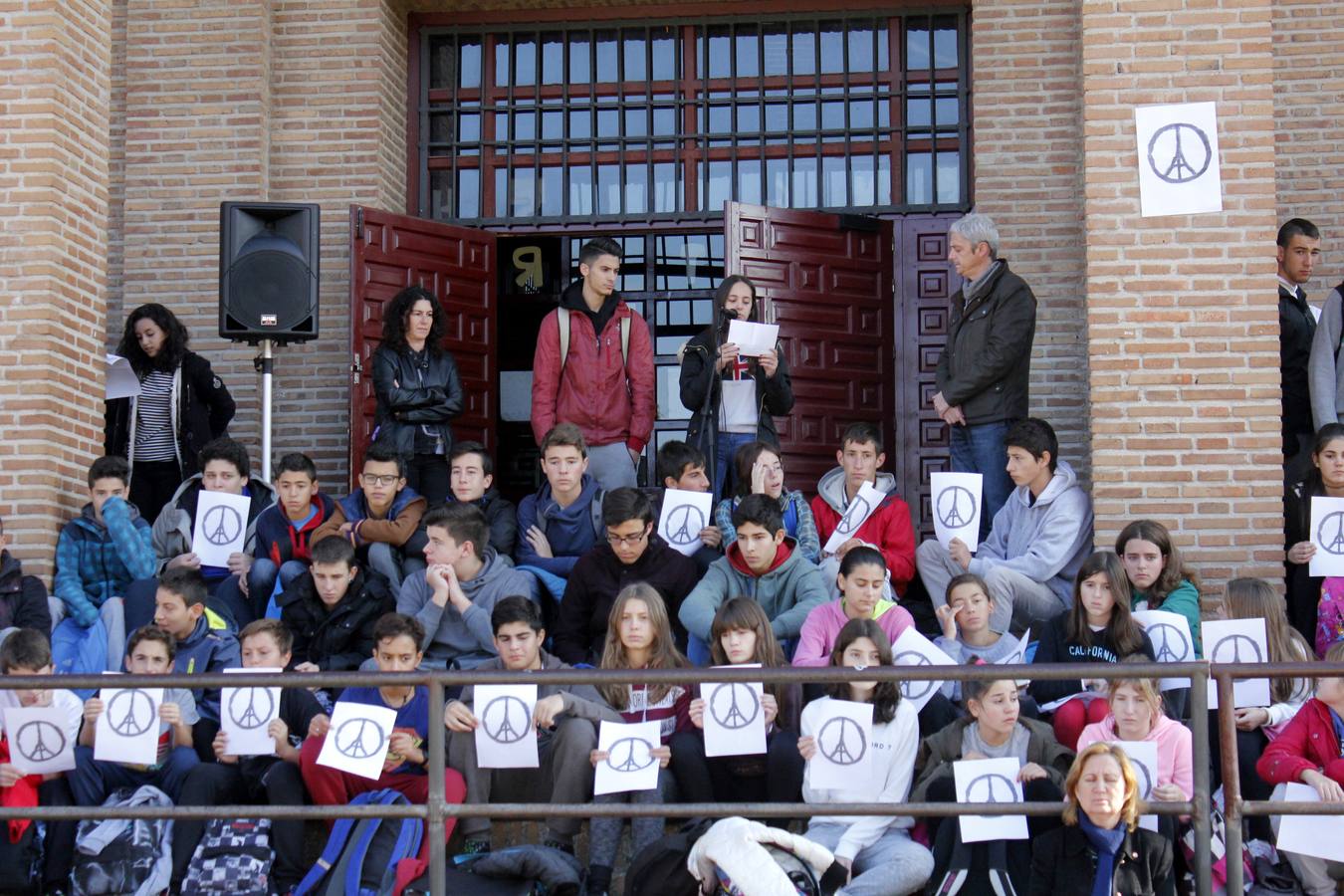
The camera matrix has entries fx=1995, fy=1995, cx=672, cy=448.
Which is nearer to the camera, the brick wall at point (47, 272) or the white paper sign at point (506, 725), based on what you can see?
the white paper sign at point (506, 725)

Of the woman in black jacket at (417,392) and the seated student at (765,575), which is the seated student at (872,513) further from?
the woman in black jacket at (417,392)

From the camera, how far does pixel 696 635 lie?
904cm

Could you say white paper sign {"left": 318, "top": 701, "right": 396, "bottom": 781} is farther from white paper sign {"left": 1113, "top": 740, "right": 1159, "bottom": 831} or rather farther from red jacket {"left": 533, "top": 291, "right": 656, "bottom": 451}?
red jacket {"left": 533, "top": 291, "right": 656, "bottom": 451}

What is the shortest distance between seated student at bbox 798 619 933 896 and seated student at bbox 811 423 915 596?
5.49 ft

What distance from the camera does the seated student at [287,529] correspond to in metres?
9.89

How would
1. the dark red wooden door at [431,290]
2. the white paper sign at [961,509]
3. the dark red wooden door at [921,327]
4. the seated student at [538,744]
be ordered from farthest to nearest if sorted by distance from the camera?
the dark red wooden door at [921,327]
the dark red wooden door at [431,290]
the white paper sign at [961,509]
the seated student at [538,744]

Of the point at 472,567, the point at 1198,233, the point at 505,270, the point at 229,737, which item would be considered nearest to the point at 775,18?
the point at 505,270

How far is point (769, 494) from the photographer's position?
10109mm

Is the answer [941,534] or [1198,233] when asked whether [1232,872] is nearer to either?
[941,534]

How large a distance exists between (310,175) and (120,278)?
140 cm

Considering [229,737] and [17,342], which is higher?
[17,342]

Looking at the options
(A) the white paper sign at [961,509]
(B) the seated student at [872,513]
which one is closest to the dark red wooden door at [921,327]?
(B) the seated student at [872,513]

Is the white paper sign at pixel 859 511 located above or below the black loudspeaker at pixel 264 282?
below

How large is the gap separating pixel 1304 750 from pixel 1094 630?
46.5 inches
